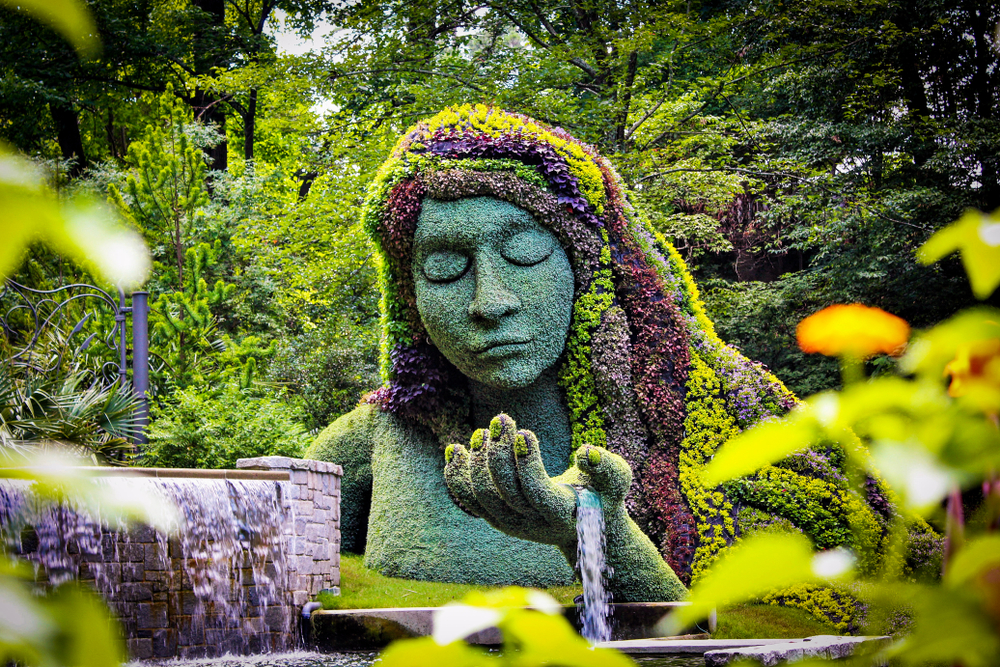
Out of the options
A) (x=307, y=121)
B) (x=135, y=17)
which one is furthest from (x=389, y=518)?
(x=135, y=17)

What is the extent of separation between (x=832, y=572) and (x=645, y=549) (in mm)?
5225

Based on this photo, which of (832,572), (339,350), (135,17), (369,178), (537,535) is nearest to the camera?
(832,572)

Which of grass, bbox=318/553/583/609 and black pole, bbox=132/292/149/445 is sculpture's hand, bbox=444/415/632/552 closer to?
grass, bbox=318/553/583/609

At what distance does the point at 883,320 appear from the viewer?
755 mm

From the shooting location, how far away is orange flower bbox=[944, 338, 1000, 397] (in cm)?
60

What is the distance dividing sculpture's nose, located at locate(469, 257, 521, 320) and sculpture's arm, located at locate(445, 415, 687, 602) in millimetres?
1316

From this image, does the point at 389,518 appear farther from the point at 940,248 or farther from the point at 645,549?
the point at 940,248

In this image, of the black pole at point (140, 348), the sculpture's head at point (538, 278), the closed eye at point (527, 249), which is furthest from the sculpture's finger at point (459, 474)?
the black pole at point (140, 348)

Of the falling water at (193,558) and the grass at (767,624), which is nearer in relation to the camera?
the grass at (767,624)

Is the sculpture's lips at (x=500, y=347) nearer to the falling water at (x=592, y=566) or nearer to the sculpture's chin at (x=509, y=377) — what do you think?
the sculpture's chin at (x=509, y=377)

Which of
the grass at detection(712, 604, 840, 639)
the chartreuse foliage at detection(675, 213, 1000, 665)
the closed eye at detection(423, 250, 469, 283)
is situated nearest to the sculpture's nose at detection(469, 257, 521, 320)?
the closed eye at detection(423, 250, 469, 283)

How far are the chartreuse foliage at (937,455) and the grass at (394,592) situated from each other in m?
5.66

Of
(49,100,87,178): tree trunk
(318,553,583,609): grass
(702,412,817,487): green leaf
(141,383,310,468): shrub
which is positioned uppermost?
(49,100,87,178): tree trunk

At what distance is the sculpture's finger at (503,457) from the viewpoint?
15.0ft
